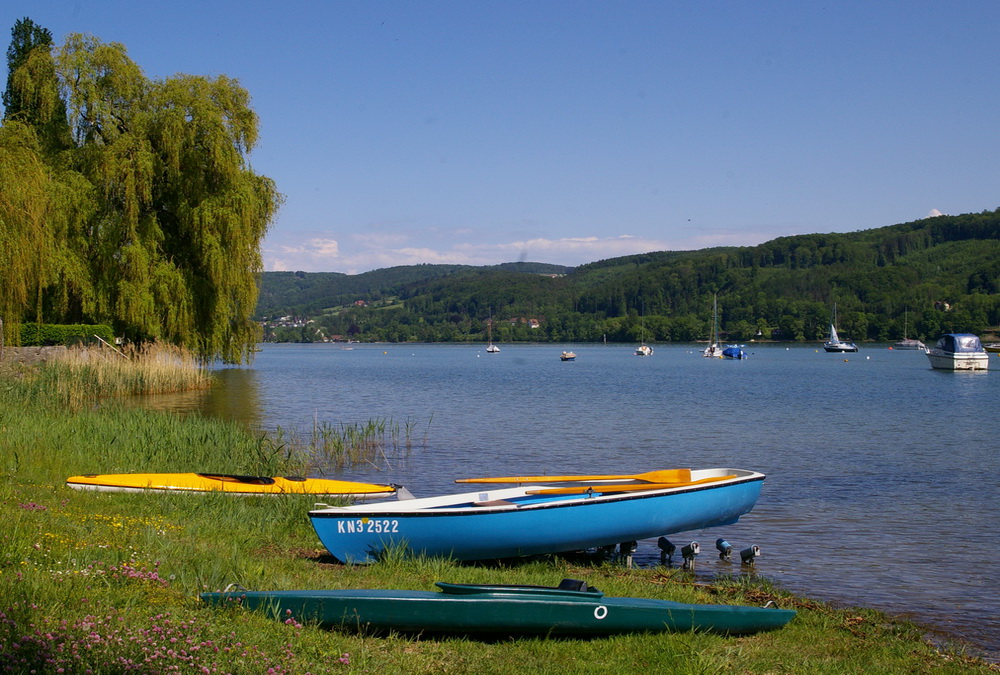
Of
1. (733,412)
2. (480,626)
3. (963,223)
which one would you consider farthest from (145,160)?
(963,223)

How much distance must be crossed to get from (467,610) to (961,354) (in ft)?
225

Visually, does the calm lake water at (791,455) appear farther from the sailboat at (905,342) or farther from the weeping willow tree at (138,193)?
the sailboat at (905,342)

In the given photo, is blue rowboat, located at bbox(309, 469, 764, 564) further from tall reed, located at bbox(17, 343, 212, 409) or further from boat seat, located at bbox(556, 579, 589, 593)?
tall reed, located at bbox(17, 343, 212, 409)

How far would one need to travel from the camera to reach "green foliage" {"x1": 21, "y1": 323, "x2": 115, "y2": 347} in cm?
2708

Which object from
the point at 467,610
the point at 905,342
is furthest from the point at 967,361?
the point at 905,342

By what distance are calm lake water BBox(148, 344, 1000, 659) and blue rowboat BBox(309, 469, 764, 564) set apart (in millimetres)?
776

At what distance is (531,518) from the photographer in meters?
8.98

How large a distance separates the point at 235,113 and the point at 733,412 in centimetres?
2071

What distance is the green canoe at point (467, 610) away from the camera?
5.84 m

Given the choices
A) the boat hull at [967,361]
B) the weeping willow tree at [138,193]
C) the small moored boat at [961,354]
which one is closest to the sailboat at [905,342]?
the small moored boat at [961,354]

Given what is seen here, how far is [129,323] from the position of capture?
1183 inches

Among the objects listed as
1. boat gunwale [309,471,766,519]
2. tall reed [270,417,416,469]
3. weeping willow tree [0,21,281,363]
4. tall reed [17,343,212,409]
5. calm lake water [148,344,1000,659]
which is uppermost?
weeping willow tree [0,21,281,363]

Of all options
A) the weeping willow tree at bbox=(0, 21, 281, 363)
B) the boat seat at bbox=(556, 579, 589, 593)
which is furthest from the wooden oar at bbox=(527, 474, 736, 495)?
the weeping willow tree at bbox=(0, 21, 281, 363)

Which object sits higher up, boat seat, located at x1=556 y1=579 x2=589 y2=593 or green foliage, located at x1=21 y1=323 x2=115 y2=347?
green foliage, located at x1=21 y1=323 x2=115 y2=347
